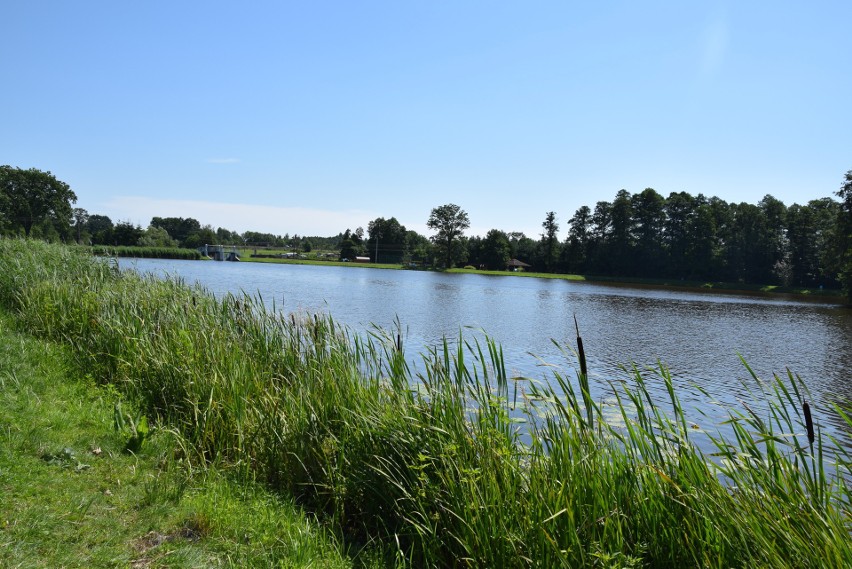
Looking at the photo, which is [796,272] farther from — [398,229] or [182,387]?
[182,387]

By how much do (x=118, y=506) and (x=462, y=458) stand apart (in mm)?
2854

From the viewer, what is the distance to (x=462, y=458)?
448 cm

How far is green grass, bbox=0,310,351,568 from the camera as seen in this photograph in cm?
366

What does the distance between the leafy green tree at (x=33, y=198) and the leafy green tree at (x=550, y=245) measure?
3112 inches

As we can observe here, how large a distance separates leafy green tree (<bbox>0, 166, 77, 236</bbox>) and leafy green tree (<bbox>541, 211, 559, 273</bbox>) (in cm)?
7904

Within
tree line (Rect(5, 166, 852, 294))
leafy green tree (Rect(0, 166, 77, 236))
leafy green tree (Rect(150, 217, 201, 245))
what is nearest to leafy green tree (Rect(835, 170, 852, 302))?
tree line (Rect(5, 166, 852, 294))

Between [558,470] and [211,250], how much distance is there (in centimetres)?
11931

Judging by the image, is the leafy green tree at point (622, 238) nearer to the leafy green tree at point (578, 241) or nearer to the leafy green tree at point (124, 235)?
the leafy green tree at point (578, 241)

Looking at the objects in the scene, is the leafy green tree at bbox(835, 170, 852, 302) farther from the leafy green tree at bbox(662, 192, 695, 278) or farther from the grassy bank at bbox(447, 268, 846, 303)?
the leafy green tree at bbox(662, 192, 695, 278)

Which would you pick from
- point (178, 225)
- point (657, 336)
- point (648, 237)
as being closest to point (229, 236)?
point (178, 225)

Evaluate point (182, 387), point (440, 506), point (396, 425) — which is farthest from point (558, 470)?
point (182, 387)

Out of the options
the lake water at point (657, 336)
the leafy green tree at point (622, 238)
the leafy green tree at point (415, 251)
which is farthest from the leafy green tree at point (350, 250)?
the lake water at point (657, 336)

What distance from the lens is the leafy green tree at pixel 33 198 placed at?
5444cm

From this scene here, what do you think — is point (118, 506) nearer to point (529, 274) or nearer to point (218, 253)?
point (529, 274)
